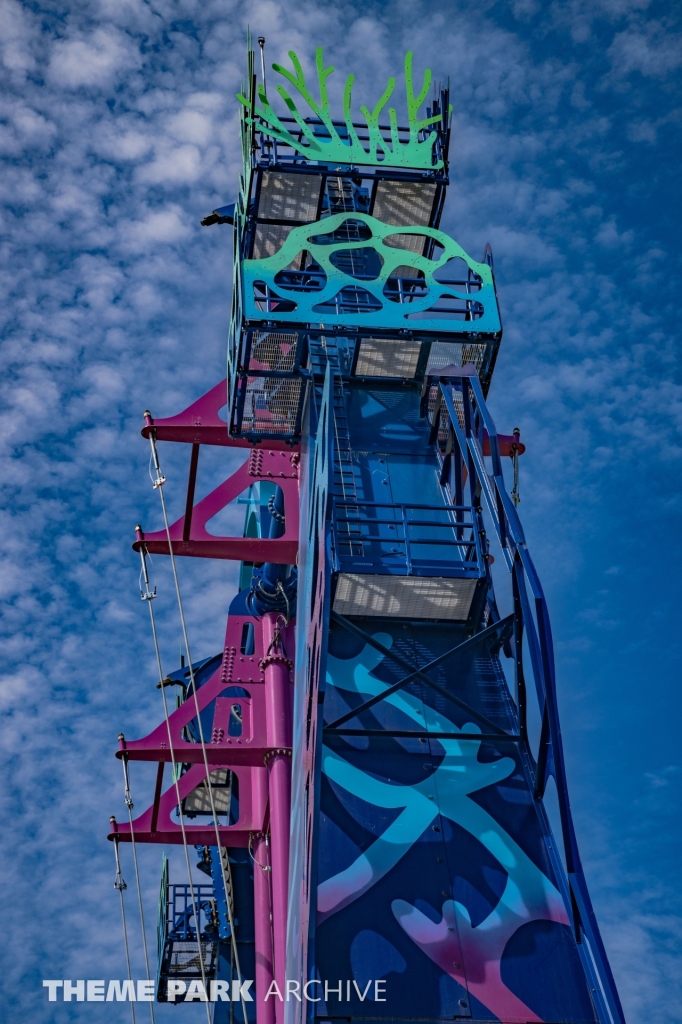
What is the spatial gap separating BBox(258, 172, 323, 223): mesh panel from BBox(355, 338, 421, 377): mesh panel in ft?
11.2

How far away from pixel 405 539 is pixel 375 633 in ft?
4.30

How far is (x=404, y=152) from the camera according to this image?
22031 mm

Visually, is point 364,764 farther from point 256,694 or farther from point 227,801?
point 227,801

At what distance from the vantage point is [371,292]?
18.6 metres

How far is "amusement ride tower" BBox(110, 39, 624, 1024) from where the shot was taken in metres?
13.6

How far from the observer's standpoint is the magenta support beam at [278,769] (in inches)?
780

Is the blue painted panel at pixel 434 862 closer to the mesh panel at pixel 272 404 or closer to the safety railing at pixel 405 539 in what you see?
the safety railing at pixel 405 539

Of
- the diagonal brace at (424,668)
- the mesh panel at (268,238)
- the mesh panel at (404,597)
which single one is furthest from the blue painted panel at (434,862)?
the mesh panel at (268,238)

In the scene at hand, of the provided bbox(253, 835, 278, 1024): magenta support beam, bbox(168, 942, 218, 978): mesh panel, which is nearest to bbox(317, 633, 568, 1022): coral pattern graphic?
bbox(253, 835, 278, 1024): magenta support beam

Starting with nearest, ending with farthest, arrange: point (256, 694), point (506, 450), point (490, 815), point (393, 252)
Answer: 1. point (490, 815)
2. point (393, 252)
3. point (506, 450)
4. point (256, 694)

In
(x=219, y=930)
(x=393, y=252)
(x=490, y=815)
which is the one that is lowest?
(x=490, y=815)

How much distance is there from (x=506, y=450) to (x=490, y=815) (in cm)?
823

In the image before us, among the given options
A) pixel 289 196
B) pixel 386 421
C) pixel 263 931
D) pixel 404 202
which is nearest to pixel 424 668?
pixel 386 421

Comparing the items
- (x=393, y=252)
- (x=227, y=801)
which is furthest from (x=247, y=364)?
(x=227, y=801)
